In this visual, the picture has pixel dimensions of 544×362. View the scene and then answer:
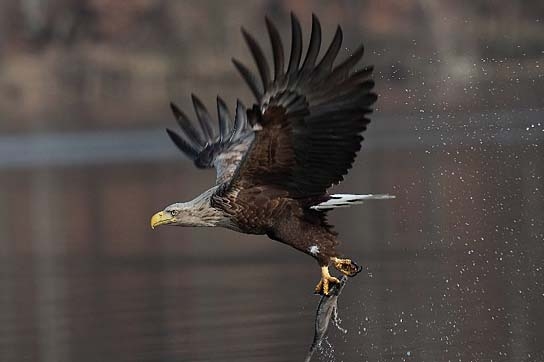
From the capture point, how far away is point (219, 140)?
9.78 meters

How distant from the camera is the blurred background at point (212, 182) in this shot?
9594mm

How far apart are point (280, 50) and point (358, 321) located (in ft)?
7.52

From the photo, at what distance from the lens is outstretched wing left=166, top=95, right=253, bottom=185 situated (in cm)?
936

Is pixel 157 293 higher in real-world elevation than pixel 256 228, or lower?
lower

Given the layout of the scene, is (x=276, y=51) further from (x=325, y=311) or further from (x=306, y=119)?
(x=325, y=311)

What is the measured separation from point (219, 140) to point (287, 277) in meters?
2.27

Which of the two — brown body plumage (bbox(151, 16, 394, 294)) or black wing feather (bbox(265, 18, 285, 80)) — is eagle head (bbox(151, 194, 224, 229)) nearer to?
brown body plumage (bbox(151, 16, 394, 294))

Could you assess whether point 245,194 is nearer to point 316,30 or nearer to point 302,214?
point 302,214

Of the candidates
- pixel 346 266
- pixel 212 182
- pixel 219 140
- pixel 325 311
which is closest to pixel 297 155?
pixel 346 266

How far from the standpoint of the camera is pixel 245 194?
8.47 meters

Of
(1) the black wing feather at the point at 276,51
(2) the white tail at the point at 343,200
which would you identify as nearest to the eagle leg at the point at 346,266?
(2) the white tail at the point at 343,200

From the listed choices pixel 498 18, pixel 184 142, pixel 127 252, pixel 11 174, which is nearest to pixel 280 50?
pixel 184 142

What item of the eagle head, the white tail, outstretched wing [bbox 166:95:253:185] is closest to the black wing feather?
the white tail

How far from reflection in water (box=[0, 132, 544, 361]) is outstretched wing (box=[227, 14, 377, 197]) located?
0.96 m
